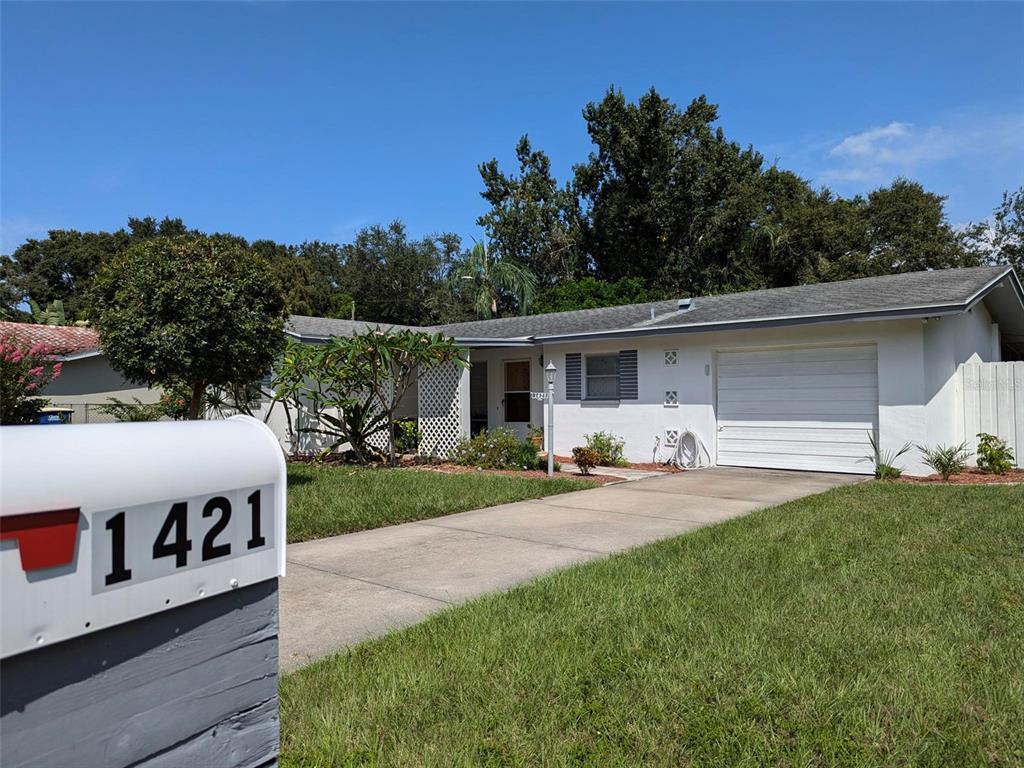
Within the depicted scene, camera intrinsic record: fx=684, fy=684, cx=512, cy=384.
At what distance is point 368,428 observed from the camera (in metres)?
14.7

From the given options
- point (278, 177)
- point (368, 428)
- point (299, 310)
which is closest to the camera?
point (368, 428)

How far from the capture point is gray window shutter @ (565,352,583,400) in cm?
1599

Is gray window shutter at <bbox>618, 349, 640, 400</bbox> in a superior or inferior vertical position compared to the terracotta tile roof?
inferior

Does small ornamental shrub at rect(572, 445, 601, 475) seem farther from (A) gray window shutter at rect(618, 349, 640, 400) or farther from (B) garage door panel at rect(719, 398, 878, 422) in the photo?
(B) garage door panel at rect(719, 398, 878, 422)

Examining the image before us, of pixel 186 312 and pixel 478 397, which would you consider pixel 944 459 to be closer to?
pixel 478 397

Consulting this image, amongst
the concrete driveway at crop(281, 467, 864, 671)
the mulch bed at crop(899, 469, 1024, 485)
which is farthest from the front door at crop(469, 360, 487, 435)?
the mulch bed at crop(899, 469, 1024, 485)

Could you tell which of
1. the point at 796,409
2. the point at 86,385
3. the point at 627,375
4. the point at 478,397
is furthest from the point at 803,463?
the point at 86,385

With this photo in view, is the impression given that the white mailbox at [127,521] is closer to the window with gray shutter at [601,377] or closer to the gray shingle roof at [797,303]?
the gray shingle roof at [797,303]

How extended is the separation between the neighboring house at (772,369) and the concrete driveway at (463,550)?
1.73 meters

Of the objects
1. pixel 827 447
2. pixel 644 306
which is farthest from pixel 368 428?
pixel 827 447

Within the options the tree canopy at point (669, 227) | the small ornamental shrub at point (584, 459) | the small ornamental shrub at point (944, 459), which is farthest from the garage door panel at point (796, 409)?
the tree canopy at point (669, 227)

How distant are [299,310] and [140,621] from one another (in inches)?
1525

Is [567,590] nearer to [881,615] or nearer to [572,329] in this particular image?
[881,615]

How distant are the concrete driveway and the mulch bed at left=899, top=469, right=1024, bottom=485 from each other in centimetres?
117
